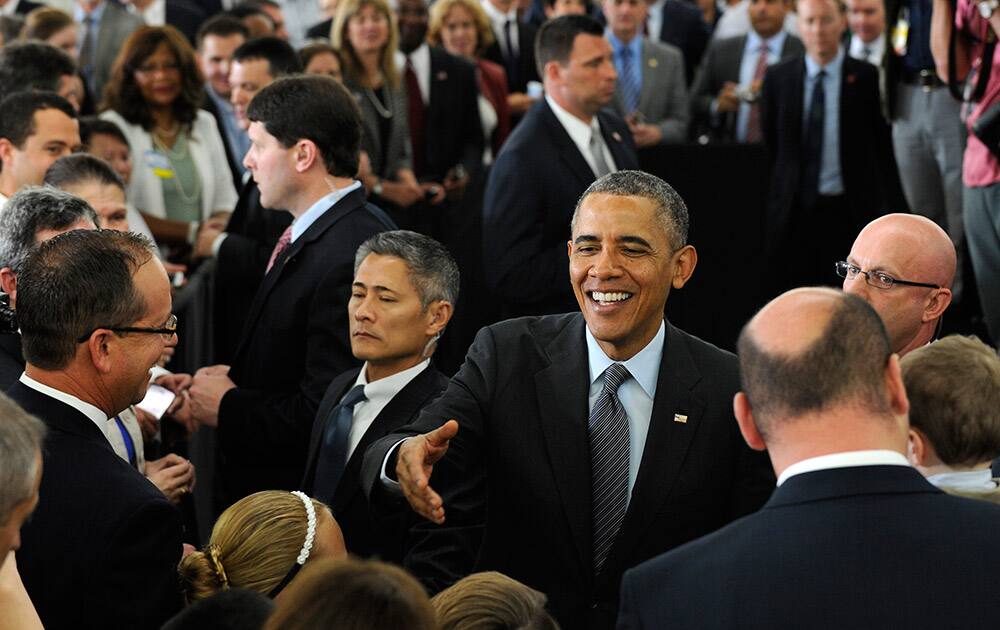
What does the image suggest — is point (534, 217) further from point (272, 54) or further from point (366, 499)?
point (366, 499)

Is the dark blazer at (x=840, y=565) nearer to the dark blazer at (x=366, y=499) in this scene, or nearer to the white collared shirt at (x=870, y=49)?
the dark blazer at (x=366, y=499)

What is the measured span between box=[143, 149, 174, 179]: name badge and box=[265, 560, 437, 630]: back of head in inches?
193

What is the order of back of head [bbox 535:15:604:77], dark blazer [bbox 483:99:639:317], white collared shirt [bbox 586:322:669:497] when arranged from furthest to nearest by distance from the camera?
back of head [bbox 535:15:604:77] → dark blazer [bbox 483:99:639:317] → white collared shirt [bbox 586:322:669:497]

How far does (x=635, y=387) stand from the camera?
10.6 ft

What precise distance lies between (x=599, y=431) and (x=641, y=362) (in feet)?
0.66

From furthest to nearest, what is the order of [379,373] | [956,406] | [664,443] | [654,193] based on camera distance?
[379,373]
[654,193]
[664,443]
[956,406]

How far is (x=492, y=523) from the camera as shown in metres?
3.24

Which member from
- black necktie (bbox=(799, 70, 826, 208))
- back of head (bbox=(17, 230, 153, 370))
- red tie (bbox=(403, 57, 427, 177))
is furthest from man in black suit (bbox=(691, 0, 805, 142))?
back of head (bbox=(17, 230, 153, 370))

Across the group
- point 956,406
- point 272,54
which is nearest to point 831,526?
point 956,406

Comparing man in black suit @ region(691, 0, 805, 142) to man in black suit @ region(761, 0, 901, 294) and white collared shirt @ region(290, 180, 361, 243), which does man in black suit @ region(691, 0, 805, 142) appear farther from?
white collared shirt @ region(290, 180, 361, 243)

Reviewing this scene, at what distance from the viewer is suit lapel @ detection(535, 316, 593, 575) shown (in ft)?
10.2

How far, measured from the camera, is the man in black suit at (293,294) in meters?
4.42

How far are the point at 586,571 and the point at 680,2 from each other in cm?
865

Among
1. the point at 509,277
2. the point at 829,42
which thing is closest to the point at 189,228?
the point at 509,277
